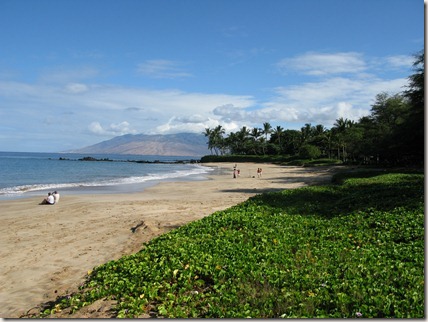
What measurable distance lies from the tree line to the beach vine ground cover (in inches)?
657

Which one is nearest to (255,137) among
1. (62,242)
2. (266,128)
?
(266,128)

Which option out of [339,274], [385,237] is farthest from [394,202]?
[339,274]

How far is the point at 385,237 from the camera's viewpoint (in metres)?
9.20

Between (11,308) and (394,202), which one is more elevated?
(394,202)

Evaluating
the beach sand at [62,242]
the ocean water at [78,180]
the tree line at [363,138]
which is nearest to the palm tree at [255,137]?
the tree line at [363,138]

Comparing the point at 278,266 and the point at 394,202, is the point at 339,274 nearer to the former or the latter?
the point at 278,266

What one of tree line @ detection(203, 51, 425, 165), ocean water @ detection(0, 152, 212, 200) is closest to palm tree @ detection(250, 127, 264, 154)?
tree line @ detection(203, 51, 425, 165)

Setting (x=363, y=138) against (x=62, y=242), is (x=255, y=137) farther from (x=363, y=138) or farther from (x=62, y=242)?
(x=62, y=242)

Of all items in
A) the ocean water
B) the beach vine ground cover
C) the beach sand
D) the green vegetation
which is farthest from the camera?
the green vegetation

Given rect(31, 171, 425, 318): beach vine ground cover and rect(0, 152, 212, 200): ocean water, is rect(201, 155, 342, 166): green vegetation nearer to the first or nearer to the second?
rect(0, 152, 212, 200): ocean water

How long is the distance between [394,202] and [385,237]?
4237mm

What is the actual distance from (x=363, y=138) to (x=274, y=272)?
2674 inches

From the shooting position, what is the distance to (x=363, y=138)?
68688 mm

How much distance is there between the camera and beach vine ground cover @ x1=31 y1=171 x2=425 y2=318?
5.59 meters
